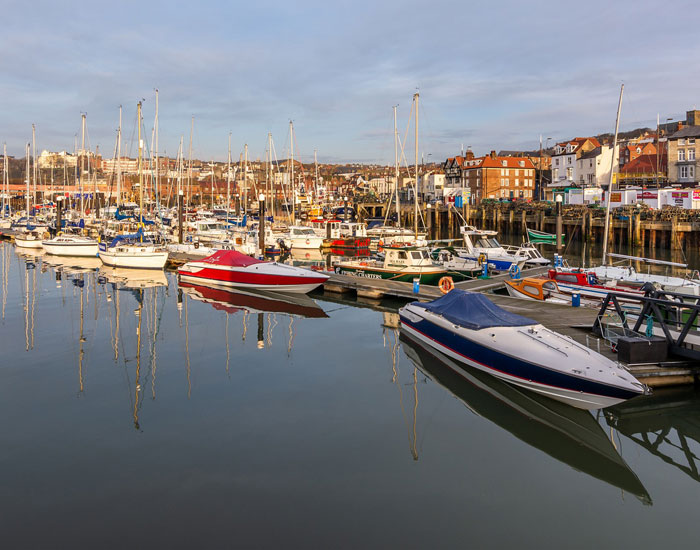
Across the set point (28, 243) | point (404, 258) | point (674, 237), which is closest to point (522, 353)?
point (404, 258)

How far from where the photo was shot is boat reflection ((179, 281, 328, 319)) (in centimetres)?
2548

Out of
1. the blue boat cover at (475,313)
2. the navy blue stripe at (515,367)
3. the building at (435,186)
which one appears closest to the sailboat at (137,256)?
the navy blue stripe at (515,367)

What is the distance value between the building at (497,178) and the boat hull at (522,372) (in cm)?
8433

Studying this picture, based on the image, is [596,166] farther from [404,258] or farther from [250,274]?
[250,274]

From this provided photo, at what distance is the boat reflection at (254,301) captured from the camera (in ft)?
83.6

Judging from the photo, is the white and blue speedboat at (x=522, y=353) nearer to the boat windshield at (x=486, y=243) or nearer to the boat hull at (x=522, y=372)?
the boat hull at (x=522, y=372)

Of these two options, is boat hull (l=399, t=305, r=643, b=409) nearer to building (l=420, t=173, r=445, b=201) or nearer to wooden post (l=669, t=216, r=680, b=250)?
wooden post (l=669, t=216, r=680, b=250)

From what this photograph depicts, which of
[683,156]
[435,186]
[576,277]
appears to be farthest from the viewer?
[435,186]

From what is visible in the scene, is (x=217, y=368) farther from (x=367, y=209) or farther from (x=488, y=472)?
(x=367, y=209)

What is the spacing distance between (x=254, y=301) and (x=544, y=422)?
58.0 feet

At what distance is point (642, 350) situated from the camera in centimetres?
1401

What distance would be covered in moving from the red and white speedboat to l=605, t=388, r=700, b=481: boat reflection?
56.1 ft

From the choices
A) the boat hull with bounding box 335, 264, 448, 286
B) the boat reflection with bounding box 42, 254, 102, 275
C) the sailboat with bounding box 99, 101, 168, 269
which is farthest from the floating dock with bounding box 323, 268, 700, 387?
the boat reflection with bounding box 42, 254, 102, 275

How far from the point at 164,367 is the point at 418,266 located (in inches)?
598
